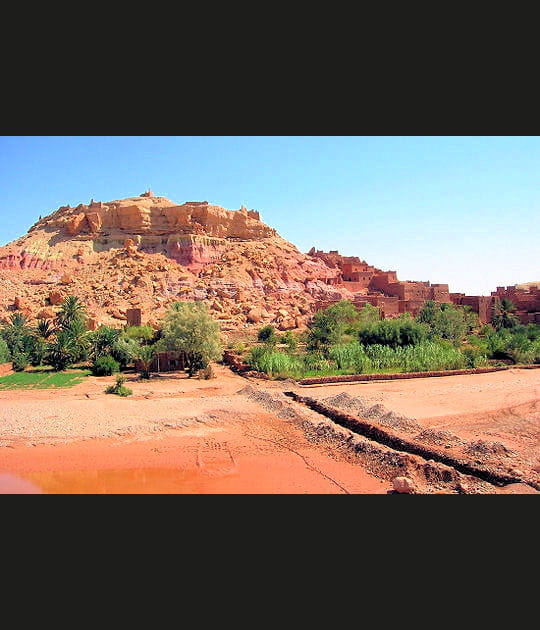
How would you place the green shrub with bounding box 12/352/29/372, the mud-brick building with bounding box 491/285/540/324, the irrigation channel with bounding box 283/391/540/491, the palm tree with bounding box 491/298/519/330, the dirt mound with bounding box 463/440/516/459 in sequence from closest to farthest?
the irrigation channel with bounding box 283/391/540/491, the dirt mound with bounding box 463/440/516/459, the green shrub with bounding box 12/352/29/372, the palm tree with bounding box 491/298/519/330, the mud-brick building with bounding box 491/285/540/324

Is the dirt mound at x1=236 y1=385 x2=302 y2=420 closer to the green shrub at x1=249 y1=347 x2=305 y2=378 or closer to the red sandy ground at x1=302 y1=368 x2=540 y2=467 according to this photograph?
the red sandy ground at x1=302 y1=368 x2=540 y2=467

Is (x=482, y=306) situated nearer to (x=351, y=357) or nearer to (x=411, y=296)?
(x=411, y=296)

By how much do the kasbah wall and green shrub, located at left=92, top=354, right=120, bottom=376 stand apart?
55.6ft

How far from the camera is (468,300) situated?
36125mm

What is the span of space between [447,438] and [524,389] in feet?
22.5

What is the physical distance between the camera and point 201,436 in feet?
38.3

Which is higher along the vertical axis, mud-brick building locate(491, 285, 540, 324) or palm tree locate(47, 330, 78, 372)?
mud-brick building locate(491, 285, 540, 324)

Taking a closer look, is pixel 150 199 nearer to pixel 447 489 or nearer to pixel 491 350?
pixel 491 350

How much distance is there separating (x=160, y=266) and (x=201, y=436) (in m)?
31.8

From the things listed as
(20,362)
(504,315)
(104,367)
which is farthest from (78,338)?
(504,315)

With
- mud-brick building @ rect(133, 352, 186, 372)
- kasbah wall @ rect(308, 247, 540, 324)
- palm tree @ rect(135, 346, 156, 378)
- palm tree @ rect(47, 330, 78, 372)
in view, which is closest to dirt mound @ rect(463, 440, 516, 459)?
palm tree @ rect(135, 346, 156, 378)

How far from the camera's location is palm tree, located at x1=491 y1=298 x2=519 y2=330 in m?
33.0

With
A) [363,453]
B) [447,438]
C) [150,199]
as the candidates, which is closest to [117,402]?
[363,453]

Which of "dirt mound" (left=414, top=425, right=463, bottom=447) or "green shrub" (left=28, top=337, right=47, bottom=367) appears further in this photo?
"green shrub" (left=28, top=337, right=47, bottom=367)
